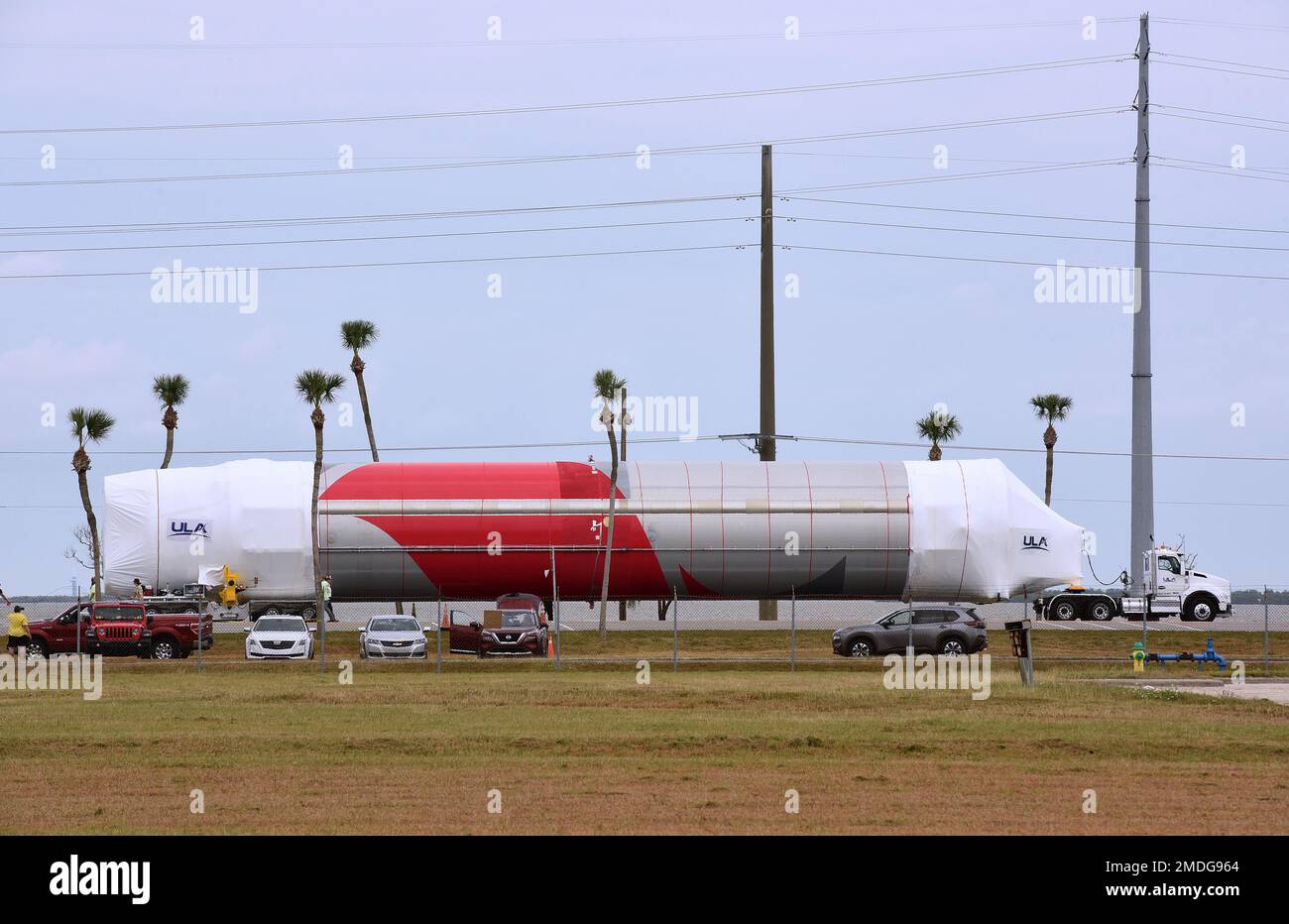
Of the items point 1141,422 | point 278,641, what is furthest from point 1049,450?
point 278,641

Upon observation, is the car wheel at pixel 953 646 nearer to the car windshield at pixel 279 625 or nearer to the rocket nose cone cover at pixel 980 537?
the rocket nose cone cover at pixel 980 537

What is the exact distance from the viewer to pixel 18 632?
138 feet

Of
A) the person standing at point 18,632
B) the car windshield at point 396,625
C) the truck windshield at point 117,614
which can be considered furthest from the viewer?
the car windshield at point 396,625

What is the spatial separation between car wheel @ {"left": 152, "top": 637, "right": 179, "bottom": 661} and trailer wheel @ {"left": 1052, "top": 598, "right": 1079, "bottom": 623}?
107 feet

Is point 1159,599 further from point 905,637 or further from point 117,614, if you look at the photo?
point 117,614

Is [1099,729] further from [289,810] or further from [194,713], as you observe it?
[194,713]

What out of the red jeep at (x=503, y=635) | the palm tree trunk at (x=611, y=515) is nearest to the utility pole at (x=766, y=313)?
the palm tree trunk at (x=611, y=515)

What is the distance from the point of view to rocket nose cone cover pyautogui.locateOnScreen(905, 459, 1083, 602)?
56000 mm

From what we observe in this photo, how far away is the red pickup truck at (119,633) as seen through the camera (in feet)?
145

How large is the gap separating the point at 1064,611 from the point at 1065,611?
0.04 metres

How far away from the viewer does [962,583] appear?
2226 inches

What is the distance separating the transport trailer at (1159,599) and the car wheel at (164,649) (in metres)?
31.9

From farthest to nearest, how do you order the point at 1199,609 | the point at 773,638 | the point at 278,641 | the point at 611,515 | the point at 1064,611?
the point at 1199,609 < the point at 1064,611 < the point at 611,515 < the point at 773,638 < the point at 278,641

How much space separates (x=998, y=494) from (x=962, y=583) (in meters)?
3.32
